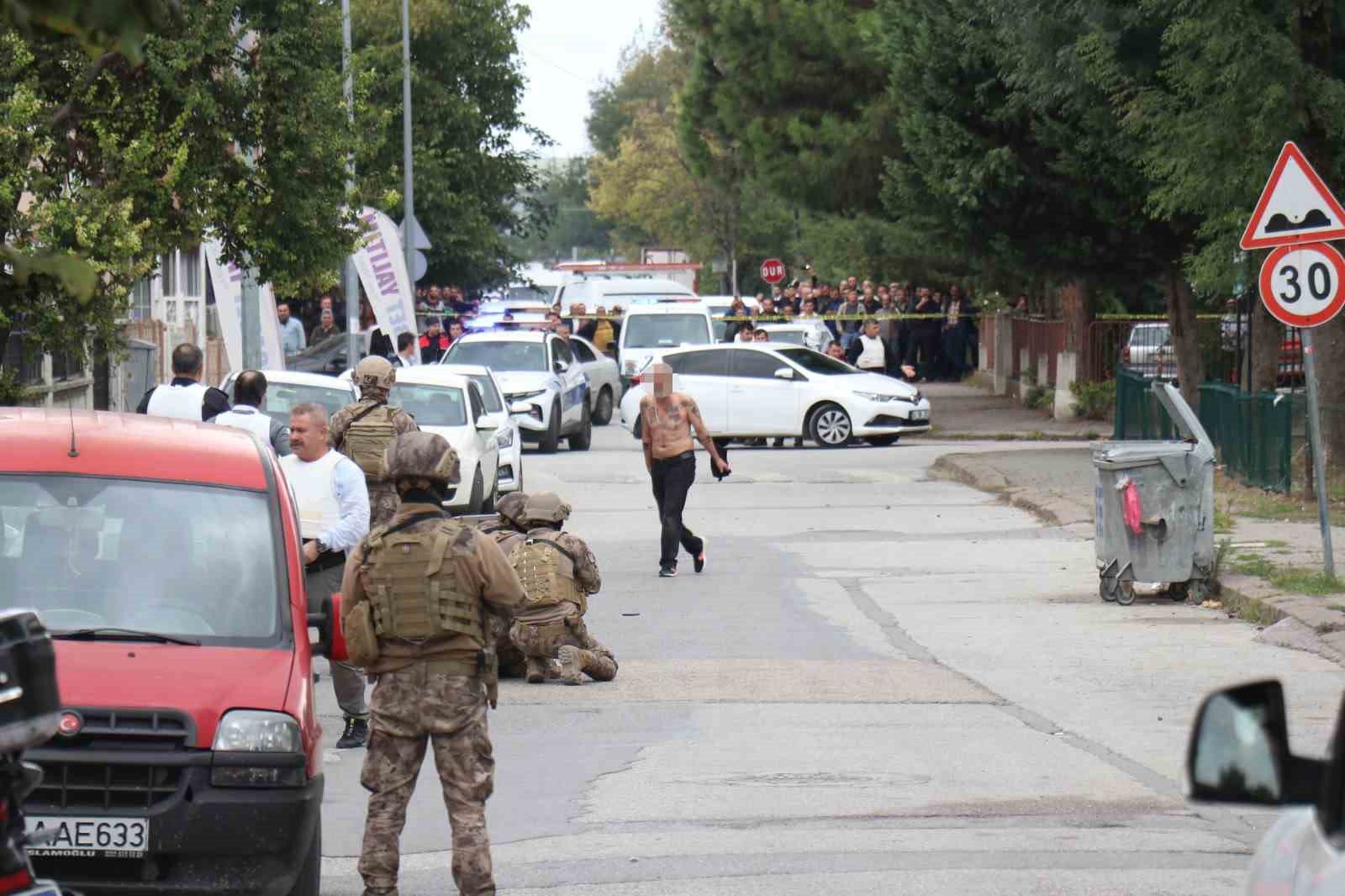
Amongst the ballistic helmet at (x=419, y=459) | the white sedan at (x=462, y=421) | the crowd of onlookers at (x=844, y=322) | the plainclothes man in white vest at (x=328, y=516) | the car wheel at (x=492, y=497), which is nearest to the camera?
the ballistic helmet at (x=419, y=459)

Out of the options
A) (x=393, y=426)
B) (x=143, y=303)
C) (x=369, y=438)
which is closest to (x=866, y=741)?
(x=393, y=426)

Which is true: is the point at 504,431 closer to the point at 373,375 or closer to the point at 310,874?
the point at 373,375

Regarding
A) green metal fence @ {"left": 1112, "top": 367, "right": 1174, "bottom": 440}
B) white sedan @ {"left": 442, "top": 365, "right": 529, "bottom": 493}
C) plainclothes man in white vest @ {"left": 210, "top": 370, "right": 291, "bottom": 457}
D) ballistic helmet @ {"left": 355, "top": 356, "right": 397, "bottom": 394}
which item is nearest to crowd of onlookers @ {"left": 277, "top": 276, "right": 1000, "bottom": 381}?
green metal fence @ {"left": 1112, "top": 367, "right": 1174, "bottom": 440}

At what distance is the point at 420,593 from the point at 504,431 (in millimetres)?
16365

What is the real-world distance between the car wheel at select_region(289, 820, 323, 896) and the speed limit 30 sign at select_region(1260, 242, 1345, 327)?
947 centimetres

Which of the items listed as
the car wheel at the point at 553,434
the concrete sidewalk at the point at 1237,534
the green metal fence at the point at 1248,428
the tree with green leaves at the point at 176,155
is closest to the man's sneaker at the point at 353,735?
the tree with green leaves at the point at 176,155

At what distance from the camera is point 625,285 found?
4938 centimetres

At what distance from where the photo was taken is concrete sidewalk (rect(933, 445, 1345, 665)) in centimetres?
1305

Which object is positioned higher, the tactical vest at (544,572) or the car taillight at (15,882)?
the car taillight at (15,882)

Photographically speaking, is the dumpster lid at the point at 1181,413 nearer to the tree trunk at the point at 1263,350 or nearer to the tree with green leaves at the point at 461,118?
the tree trunk at the point at 1263,350

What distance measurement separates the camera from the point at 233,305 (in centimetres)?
2422

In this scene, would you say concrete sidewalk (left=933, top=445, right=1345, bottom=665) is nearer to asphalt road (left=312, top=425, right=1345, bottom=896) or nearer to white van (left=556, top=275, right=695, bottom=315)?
asphalt road (left=312, top=425, right=1345, bottom=896)

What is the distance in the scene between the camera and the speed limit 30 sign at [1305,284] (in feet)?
Answer: 47.4

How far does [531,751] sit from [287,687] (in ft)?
11.0
